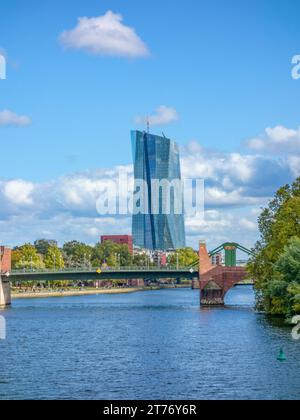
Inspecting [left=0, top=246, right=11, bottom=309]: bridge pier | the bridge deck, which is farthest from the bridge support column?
the bridge deck

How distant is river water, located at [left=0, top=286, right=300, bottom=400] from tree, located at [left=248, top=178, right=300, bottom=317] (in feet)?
11.8

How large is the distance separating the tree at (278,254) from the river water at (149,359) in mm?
Answer: 3588

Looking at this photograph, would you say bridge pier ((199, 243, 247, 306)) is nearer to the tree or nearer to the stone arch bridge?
the stone arch bridge

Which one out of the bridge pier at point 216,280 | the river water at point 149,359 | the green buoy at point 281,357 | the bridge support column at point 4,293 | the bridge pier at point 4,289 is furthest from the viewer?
the bridge pier at point 4,289

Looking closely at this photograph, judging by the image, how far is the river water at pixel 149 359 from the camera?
55062 millimetres

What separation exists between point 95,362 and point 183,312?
66024 mm

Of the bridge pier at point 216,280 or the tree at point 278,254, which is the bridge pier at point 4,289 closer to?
the bridge pier at point 216,280

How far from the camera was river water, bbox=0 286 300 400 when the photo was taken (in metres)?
55.1

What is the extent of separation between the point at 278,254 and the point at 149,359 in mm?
41276

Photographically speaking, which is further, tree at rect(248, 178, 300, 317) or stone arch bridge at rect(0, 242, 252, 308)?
stone arch bridge at rect(0, 242, 252, 308)

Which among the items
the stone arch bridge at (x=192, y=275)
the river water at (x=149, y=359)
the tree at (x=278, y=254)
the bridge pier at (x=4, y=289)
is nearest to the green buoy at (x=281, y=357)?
the river water at (x=149, y=359)
